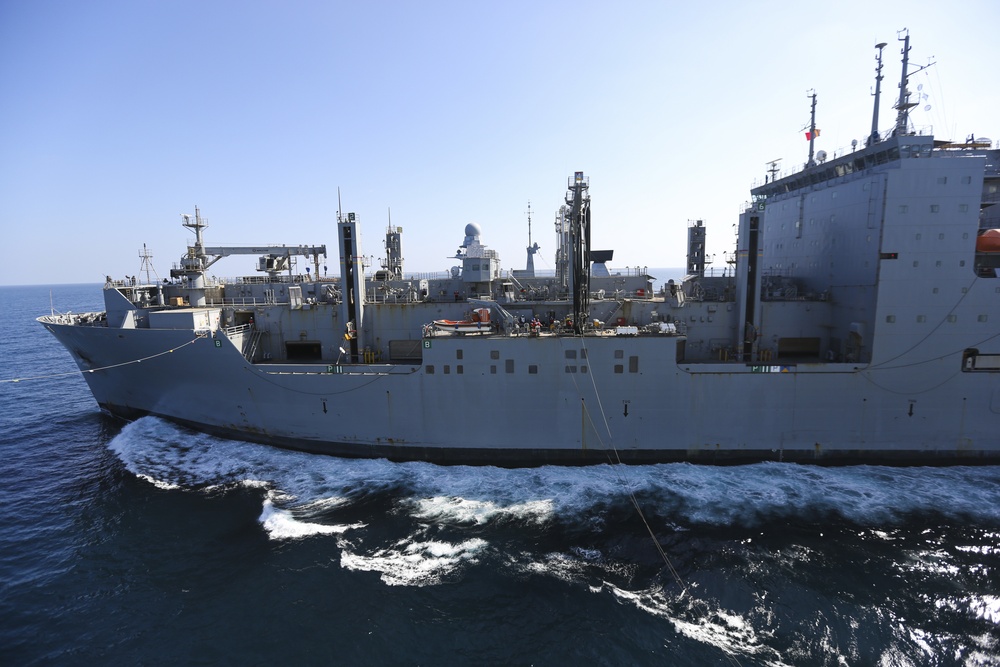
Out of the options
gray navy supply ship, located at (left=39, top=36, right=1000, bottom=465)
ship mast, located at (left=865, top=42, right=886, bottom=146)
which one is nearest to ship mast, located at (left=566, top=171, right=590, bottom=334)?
gray navy supply ship, located at (left=39, top=36, right=1000, bottom=465)

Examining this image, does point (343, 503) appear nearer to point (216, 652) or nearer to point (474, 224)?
point (216, 652)

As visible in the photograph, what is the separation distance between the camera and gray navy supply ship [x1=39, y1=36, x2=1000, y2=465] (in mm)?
16422

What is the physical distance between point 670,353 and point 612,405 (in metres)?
2.82

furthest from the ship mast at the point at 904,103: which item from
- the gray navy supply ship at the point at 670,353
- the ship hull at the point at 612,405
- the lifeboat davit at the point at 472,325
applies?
the lifeboat davit at the point at 472,325

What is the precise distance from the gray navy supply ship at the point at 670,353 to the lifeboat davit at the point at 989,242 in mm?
74

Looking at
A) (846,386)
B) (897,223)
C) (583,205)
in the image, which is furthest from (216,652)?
(897,223)

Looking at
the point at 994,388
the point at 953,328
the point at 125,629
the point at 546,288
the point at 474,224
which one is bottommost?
the point at 125,629

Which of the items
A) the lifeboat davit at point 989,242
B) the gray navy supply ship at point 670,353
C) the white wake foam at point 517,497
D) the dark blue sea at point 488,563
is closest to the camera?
the dark blue sea at point 488,563

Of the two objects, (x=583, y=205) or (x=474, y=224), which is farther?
(x=474, y=224)

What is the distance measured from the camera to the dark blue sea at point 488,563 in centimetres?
1001

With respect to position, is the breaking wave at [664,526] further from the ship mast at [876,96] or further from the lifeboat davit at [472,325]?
the ship mast at [876,96]

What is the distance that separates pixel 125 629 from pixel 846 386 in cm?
2249

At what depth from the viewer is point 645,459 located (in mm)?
17719

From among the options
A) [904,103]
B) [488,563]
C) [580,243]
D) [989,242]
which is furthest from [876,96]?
[488,563]
